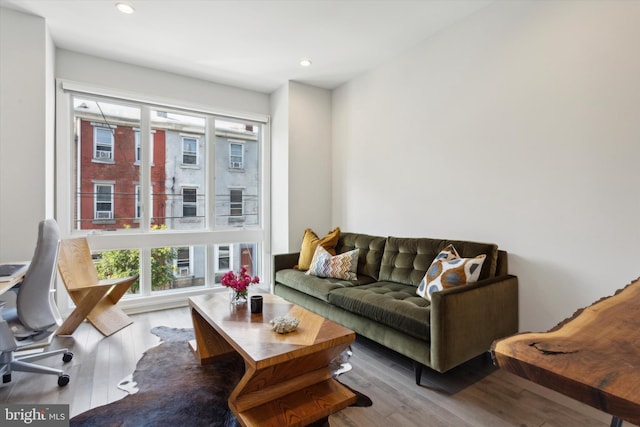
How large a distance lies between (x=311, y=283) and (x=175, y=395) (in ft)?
4.81

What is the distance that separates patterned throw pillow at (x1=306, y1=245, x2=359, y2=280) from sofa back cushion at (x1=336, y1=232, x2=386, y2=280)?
12 centimetres

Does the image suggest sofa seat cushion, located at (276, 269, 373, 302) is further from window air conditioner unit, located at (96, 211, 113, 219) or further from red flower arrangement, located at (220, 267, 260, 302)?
window air conditioner unit, located at (96, 211, 113, 219)

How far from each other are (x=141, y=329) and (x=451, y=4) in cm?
396

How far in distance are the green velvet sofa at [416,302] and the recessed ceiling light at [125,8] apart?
2767 millimetres

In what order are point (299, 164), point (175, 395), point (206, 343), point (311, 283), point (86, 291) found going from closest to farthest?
point (175, 395)
point (206, 343)
point (86, 291)
point (311, 283)
point (299, 164)

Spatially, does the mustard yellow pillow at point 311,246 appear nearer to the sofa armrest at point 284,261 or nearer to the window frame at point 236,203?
the sofa armrest at point 284,261

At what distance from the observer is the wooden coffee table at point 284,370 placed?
5.38 feet

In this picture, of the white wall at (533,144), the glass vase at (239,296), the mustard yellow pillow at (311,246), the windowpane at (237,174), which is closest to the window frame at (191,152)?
the windowpane at (237,174)

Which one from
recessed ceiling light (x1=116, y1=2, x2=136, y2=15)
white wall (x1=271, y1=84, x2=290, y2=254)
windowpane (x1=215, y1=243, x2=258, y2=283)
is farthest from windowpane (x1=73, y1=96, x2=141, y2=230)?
white wall (x1=271, y1=84, x2=290, y2=254)

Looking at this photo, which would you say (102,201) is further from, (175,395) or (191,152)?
(175,395)

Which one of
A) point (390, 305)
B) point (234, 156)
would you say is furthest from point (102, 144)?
point (390, 305)

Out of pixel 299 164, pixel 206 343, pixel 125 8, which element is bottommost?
pixel 206 343

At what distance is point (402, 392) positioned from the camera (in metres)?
2.03

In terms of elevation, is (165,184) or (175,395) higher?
(165,184)
